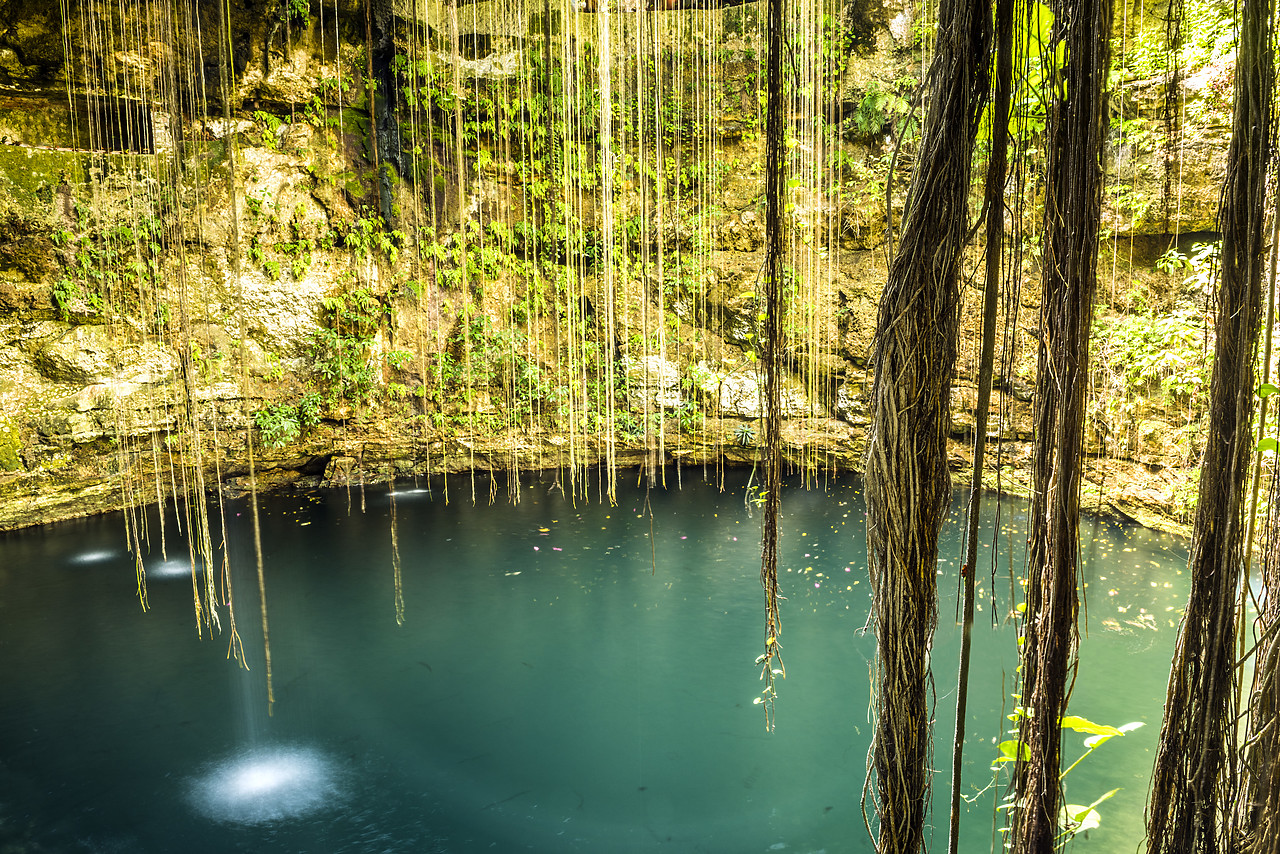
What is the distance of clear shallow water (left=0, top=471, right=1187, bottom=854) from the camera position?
296 cm

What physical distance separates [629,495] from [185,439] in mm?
4378

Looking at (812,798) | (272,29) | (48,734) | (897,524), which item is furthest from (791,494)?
(272,29)

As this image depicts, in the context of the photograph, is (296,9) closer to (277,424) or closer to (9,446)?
(277,424)

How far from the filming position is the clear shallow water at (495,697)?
296cm

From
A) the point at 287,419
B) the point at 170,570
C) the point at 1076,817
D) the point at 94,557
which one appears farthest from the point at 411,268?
the point at 1076,817

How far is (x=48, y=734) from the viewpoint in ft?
11.4

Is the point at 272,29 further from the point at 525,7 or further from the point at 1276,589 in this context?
the point at 1276,589

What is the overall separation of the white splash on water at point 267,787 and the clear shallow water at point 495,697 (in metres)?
0.01

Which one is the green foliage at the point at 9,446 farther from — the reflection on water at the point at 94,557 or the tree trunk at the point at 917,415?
the tree trunk at the point at 917,415

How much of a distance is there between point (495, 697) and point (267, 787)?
119 centimetres

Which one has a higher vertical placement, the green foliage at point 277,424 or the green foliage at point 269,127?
the green foliage at point 269,127

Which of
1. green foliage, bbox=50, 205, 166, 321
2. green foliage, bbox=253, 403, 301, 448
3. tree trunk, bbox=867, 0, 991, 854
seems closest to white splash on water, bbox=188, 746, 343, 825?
tree trunk, bbox=867, 0, 991, 854

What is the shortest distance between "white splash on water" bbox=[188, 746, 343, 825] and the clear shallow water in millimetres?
13

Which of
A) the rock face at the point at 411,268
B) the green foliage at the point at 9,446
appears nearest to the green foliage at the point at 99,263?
the rock face at the point at 411,268
